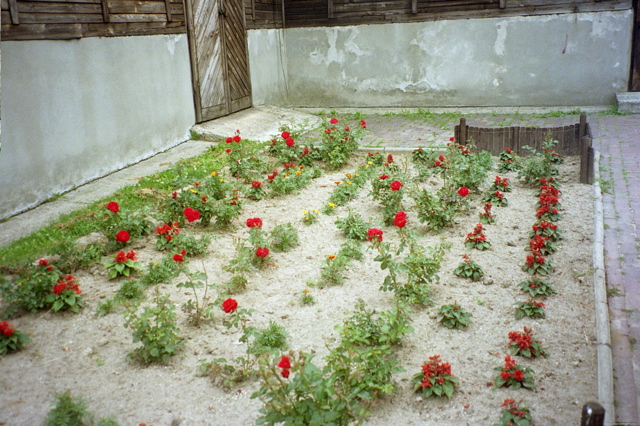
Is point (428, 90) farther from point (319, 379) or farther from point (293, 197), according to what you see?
point (319, 379)

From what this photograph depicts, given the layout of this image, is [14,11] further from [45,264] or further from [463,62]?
[463,62]

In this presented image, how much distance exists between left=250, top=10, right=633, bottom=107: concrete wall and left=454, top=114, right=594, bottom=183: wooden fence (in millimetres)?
4884

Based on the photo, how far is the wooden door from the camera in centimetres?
1211

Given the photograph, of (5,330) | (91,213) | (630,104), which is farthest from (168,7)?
(630,104)

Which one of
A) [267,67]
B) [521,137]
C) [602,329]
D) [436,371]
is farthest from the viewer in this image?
[267,67]

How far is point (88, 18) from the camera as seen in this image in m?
7.82

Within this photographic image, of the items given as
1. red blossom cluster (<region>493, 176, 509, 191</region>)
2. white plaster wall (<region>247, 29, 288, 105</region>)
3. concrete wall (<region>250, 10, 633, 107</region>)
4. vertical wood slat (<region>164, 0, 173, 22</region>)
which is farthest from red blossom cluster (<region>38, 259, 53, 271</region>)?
concrete wall (<region>250, 10, 633, 107</region>)

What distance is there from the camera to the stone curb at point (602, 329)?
3.41 metres

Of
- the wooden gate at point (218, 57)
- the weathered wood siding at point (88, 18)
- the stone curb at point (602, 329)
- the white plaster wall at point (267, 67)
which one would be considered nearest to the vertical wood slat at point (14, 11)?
the weathered wood siding at point (88, 18)

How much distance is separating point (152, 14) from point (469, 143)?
5219 millimetres

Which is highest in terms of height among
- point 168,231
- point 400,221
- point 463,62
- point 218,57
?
point 218,57

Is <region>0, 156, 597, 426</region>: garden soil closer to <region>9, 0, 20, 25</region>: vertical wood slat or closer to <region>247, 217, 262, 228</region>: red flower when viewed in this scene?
<region>247, 217, 262, 228</region>: red flower

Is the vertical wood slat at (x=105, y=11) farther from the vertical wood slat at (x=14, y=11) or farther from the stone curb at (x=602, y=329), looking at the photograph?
the stone curb at (x=602, y=329)

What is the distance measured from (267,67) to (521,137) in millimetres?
7120
